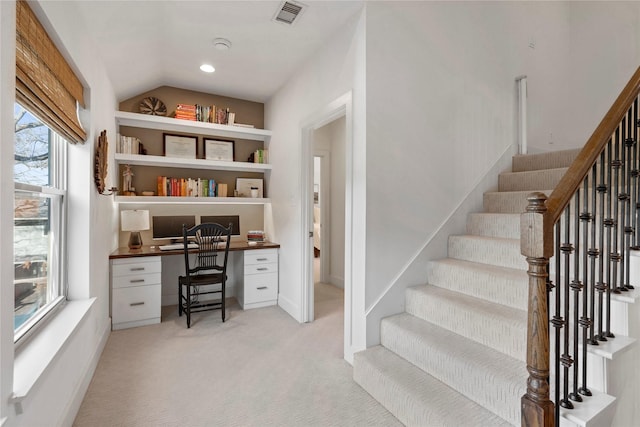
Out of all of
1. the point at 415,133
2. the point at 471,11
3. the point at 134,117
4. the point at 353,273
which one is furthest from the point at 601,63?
the point at 134,117

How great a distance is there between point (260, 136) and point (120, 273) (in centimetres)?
234

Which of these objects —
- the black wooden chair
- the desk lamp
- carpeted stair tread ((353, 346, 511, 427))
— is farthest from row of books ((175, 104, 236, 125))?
carpeted stair tread ((353, 346, 511, 427))

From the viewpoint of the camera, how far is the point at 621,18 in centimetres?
347

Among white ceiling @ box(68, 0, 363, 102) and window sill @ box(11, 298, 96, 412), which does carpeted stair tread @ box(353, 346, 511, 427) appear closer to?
window sill @ box(11, 298, 96, 412)

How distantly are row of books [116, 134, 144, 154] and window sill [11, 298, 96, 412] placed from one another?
76.3 inches

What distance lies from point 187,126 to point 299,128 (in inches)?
56.0

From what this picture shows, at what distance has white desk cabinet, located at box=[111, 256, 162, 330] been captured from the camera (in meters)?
3.12

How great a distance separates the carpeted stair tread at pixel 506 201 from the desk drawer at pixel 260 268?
94.3 inches

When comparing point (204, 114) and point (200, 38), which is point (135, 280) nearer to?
point (204, 114)

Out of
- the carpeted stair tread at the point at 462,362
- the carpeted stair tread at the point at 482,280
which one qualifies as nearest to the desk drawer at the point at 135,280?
the carpeted stair tread at the point at 462,362

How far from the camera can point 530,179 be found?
2793 mm

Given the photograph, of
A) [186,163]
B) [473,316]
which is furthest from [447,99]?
[186,163]

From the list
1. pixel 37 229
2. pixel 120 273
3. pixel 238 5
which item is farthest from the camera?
pixel 120 273

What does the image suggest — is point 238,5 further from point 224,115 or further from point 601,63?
point 601,63
